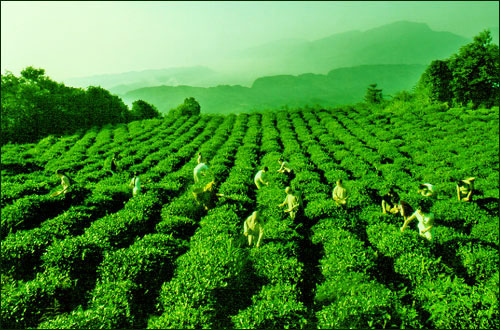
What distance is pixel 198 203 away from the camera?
13.4 m

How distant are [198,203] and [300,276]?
22.8ft

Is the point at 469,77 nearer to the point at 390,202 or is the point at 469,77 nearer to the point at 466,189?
the point at 466,189

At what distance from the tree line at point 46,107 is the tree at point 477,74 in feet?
219

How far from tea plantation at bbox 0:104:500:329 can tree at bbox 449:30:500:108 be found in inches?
1368

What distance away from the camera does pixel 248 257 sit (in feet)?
29.7

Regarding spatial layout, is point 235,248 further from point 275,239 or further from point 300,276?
point 300,276

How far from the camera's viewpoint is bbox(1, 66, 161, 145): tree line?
36719 mm

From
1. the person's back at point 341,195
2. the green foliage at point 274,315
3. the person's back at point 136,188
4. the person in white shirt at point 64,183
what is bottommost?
the green foliage at point 274,315

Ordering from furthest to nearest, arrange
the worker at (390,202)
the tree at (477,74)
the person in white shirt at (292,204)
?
the tree at (477,74) < the worker at (390,202) < the person in white shirt at (292,204)

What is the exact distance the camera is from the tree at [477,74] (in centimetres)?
4206

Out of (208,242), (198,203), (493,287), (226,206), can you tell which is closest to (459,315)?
(493,287)

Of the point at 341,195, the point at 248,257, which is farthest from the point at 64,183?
the point at 341,195

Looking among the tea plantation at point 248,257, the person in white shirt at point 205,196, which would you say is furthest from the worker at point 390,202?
the person in white shirt at point 205,196

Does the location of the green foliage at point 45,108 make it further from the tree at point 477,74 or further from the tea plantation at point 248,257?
the tree at point 477,74
